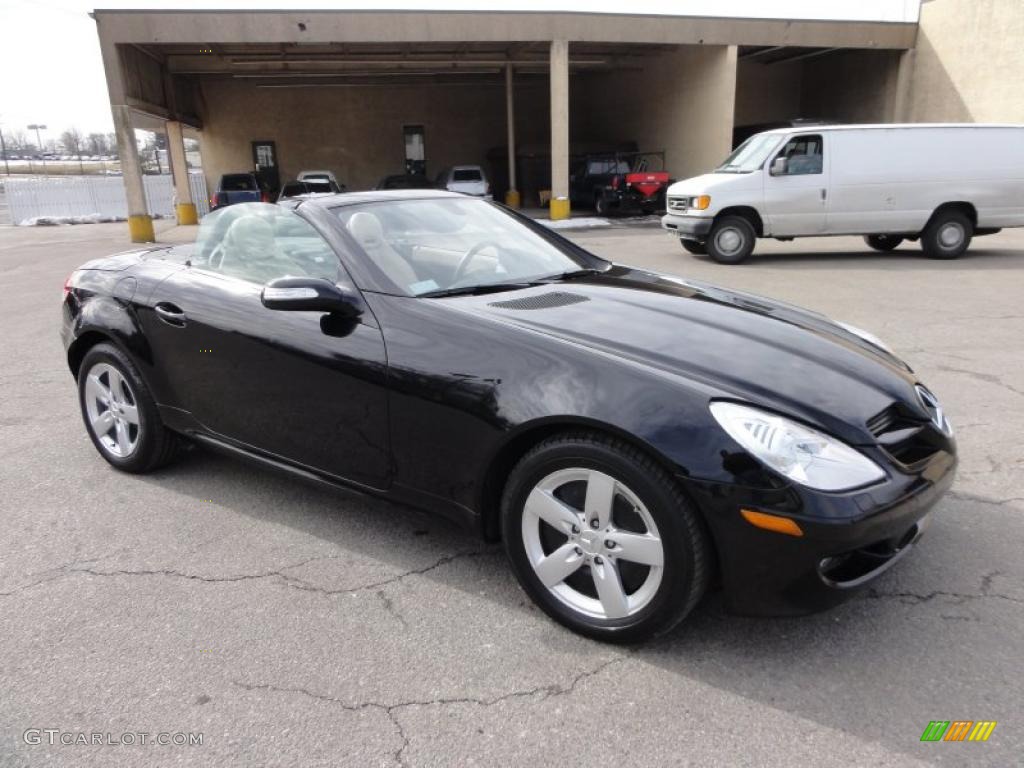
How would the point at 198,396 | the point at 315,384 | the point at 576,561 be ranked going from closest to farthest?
the point at 576,561 < the point at 315,384 < the point at 198,396

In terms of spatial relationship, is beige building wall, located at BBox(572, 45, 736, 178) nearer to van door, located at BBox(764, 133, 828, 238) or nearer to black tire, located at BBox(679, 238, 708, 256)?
black tire, located at BBox(679, 238, 708, 256)

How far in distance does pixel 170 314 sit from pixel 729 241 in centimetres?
1013

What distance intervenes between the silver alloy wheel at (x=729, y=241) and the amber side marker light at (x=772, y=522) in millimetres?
10610

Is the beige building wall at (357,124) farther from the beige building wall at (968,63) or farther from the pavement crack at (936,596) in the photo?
the pavement crack at (936,596)

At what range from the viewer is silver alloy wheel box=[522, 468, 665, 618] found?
2.35 m

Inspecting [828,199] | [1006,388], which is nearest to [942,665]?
[1006,388]

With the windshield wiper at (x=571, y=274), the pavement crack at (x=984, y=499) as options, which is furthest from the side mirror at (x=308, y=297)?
the pavement crack at (x=984, y=499)

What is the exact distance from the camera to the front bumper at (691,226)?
12.0m

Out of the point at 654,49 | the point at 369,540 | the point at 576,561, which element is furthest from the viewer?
the point at 654,49

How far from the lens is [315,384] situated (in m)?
3.03

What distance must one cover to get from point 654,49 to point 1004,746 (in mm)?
27460

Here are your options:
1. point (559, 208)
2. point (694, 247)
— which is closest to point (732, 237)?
point (694, 247)

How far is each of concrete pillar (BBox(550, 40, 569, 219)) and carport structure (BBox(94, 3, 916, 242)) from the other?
41 millimetres

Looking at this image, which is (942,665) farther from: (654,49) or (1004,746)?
(654,49)
